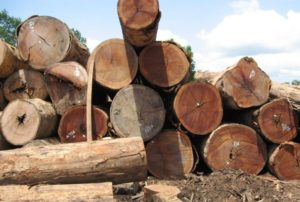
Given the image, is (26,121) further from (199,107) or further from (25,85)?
(199,107)

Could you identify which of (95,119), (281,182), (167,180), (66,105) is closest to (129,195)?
(167,180)

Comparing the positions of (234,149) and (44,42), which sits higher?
(44,42)

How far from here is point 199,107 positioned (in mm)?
6246

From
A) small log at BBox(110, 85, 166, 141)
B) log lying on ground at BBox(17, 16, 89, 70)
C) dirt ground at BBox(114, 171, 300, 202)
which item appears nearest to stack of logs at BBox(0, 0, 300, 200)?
small log at BBox(110, 85, 166, 141)

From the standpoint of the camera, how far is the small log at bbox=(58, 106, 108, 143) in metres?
6.21

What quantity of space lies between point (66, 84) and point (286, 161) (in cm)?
330

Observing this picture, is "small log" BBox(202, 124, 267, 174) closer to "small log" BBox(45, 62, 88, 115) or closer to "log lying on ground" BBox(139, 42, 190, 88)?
"log lying on ground" BBox(139, 42, 190, 88)

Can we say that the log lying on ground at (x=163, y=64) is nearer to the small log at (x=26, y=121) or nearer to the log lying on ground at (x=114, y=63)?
the log lying on ground at (x=114, y=63)

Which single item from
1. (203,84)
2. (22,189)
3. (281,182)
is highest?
(203,84)

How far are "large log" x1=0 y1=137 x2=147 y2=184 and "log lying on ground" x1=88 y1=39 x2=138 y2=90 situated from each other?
1.56 metres

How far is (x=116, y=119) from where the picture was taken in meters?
6.17

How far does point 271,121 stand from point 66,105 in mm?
2879

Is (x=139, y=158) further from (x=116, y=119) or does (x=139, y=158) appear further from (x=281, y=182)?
(x=281, y=182)

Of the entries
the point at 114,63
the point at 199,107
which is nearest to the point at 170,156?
the point at 199,107
